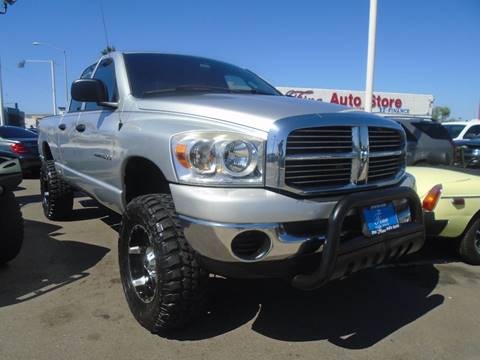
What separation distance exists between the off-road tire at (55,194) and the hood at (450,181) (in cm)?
428

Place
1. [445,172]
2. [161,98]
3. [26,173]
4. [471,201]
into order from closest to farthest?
1. [161,98]
2. [471,201]
3. [445,172]
4. [26,173]

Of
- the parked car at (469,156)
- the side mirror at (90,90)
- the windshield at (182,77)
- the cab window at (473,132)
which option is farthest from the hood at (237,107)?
the cab window at (473,132)

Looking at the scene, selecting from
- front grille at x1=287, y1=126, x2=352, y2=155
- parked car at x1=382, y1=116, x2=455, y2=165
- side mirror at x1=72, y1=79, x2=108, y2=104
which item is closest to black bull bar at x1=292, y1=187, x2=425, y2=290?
front grille at x1=287, y1=126, x2=352, y2=155

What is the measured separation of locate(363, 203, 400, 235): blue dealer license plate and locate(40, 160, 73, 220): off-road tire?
14.2 ft

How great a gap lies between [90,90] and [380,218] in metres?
2.45

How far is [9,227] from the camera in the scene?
4.08 metres

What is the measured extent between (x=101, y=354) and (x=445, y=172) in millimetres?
3801

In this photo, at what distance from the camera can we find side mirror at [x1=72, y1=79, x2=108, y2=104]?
12.0 ft

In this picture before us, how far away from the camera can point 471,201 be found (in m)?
4.34

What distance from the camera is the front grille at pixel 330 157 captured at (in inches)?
102

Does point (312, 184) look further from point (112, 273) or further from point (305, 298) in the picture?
point (112, 273)

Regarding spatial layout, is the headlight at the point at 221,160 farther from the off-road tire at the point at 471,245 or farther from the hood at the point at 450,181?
the off-road tire at the point at 471,245

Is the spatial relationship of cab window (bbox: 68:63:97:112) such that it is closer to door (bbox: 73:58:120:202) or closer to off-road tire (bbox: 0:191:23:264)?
door (bbox: 73:58:120:202)

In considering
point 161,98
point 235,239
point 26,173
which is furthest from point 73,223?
point 26,173
